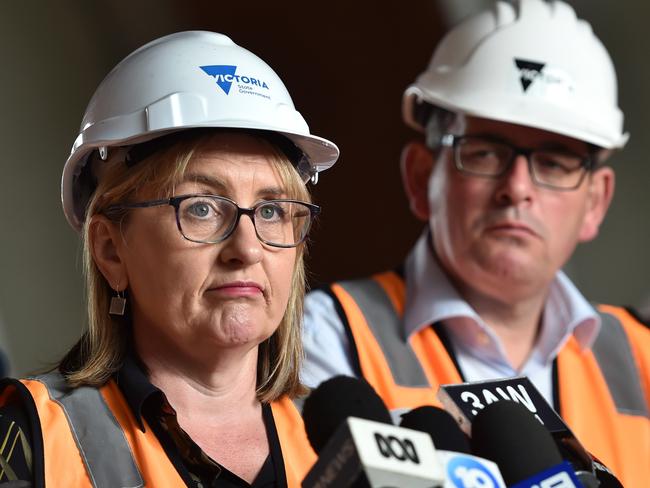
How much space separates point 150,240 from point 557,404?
140 centimetres

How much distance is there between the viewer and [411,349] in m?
2.78

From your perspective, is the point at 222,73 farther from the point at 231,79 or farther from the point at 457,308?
the point at 457,308

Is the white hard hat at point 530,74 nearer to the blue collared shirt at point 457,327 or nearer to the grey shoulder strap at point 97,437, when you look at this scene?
the blue collared shirt at point 457,327

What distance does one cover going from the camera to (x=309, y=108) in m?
4.91

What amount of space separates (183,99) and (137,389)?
471mm

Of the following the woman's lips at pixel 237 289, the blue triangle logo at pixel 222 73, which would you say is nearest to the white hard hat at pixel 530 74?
the blue triangle logo at pixel 222 73

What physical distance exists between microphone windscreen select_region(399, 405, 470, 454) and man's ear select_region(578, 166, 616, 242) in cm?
160

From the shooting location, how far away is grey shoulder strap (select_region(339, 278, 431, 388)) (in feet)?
8.84

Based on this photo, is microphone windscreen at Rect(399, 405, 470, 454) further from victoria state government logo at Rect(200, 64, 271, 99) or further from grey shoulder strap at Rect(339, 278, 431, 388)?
grey shoulder strap at Rect(339, 278, 431, 388)

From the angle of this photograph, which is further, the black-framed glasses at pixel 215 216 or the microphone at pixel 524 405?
the black-framed glasses at pixel 215 216

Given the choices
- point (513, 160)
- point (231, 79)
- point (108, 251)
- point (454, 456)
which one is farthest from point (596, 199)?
point (454, 456)

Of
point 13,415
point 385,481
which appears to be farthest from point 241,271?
point 385,481

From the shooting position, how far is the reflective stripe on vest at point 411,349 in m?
2.72

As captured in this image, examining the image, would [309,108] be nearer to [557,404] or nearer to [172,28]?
[172,28]
